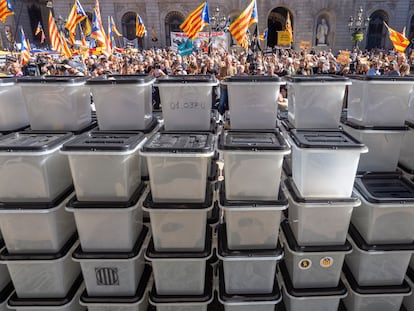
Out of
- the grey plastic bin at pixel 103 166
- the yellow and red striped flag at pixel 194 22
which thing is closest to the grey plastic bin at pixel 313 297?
the grey plastic bin at pixel 103 166

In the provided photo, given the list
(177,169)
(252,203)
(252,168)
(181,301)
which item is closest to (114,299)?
(181,301)

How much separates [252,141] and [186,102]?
882 millimetres

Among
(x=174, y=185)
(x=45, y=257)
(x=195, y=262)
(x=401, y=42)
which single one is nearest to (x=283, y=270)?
(x=195, y=262)

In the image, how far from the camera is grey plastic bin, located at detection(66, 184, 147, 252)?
290cm

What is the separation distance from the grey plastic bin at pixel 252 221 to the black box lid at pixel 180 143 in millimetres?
526

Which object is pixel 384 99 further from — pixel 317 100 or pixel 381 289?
pixel 381 289

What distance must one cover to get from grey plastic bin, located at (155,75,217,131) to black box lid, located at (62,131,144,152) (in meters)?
0.46

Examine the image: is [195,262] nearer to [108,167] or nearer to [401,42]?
→ [108,167]

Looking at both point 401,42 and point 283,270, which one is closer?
point 283,270

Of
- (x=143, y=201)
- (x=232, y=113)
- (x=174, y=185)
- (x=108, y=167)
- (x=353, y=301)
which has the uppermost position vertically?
(x=232, y=113)

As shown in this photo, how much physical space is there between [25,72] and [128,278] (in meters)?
16.6

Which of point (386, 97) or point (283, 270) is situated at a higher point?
point (386, 97)

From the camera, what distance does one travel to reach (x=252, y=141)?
3131mm

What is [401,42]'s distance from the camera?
38.2 feet
